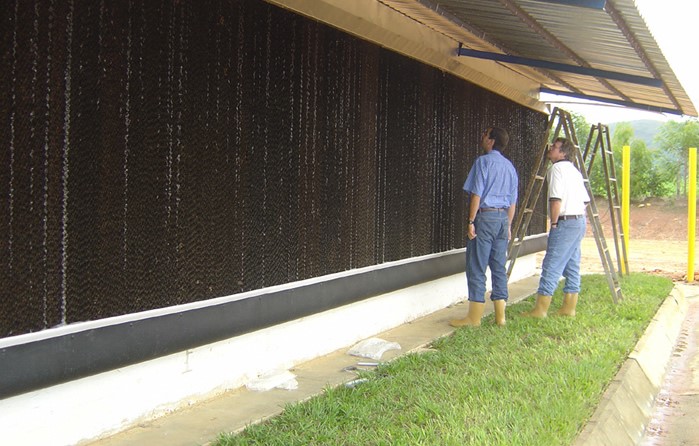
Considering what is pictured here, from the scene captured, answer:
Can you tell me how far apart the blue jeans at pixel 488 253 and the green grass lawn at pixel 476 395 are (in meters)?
0.38

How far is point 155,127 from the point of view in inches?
161

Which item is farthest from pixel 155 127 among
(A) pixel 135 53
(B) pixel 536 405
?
(B) pixel 536 405

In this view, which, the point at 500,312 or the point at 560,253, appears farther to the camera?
the point at 560,253

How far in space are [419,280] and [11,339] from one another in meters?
4.70

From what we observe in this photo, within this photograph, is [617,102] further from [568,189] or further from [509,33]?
[509,33]

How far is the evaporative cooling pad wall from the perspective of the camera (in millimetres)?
3420

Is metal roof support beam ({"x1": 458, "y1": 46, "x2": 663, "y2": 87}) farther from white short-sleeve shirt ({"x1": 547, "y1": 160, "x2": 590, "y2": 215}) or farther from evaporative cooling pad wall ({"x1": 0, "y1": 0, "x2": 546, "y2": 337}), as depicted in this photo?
evaporative cooling pad wall ({"x1": 0, "y1": 0, "x2": 546, "y2": 337})

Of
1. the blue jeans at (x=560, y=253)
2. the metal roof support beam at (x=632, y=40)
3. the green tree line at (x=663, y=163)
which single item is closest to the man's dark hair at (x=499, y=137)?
the blue jeans at (x=560, y=253)

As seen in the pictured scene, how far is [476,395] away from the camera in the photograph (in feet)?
15.0

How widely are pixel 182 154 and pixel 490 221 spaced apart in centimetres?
351

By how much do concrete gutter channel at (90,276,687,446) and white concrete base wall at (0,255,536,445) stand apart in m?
0.08

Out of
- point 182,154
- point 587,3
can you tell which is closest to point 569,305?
point 587,3

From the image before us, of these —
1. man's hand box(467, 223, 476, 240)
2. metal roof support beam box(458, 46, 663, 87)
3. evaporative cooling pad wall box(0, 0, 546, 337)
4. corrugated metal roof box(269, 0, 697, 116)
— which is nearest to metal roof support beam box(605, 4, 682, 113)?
corrugated metal roof box(269, 0, 697, 116)

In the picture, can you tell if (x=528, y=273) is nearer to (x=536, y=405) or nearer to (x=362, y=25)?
(x=362, y=25)
